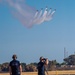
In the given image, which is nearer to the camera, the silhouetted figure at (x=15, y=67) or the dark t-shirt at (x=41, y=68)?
the silhouetted figure at (x=15, y=67)

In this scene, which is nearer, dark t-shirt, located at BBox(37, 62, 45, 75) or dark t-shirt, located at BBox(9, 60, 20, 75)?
dark t-shirt, located at BBox(9, 60, 20, 75)

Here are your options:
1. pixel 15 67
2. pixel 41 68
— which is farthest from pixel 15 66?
pixel 41 68

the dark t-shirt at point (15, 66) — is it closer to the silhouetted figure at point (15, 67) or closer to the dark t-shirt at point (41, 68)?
the silhouetted figure at point (15, 67)

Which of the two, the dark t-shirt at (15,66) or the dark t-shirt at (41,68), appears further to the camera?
the dark t-shirt at (41,68)

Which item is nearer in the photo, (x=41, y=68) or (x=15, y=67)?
(x=15, y=67)

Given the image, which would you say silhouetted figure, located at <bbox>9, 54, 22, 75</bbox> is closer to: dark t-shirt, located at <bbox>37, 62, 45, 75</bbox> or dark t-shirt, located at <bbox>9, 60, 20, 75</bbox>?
dark t-shirt, located at <bbox>9, 60, 20, 75</bbox>

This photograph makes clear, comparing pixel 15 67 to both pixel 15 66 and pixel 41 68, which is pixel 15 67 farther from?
pixel 41 68

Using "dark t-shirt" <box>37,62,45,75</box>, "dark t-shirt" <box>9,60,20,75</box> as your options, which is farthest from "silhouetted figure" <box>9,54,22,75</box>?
"dark t-shirt" <box>37,62,45,75</box>

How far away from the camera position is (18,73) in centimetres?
1627

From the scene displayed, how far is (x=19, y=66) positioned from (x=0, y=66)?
80.1 metres

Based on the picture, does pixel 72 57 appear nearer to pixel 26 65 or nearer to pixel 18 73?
pixel 26 65

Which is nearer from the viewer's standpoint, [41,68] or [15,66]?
[15,66]

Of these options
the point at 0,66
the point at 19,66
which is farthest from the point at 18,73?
the point at 0,66

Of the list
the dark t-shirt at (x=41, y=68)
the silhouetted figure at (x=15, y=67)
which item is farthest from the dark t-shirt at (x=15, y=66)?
the dark t-shirt at (x=41, y=68)
